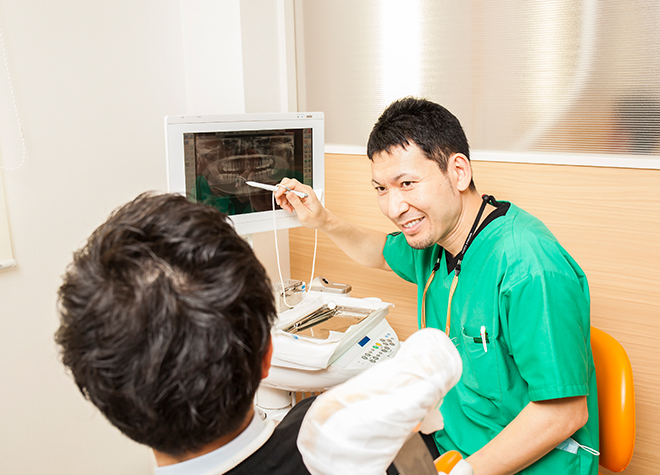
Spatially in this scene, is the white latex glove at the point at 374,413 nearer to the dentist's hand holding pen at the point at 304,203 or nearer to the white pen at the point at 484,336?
the white pen at the point at 484,336

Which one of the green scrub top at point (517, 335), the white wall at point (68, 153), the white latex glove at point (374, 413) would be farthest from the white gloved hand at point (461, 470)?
the white wall at point (68, 153)

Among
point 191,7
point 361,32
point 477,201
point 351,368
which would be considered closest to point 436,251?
point 477,201

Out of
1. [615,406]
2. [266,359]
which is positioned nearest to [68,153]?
[266,359]

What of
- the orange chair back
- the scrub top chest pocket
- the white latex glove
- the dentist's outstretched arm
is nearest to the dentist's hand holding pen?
the dentist's outstretched arm

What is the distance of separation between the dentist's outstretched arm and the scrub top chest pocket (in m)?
0.52

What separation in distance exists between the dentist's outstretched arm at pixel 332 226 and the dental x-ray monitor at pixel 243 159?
50 mm

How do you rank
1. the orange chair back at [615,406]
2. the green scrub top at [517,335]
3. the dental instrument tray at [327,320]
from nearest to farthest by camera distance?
1. the green scrub top at [517,335]
2. the orange chair back at [615,406]
3. the dental instrument tray at [327,320]

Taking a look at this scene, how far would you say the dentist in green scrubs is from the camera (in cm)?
101

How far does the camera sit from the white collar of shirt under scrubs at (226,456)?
2.02 feet

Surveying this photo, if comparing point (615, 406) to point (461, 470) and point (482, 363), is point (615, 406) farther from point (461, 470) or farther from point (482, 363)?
point (461, 470)

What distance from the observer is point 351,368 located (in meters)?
1.38

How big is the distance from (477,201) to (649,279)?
2.00 ft

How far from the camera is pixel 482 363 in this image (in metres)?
1.16

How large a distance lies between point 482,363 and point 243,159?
2.87 ft
